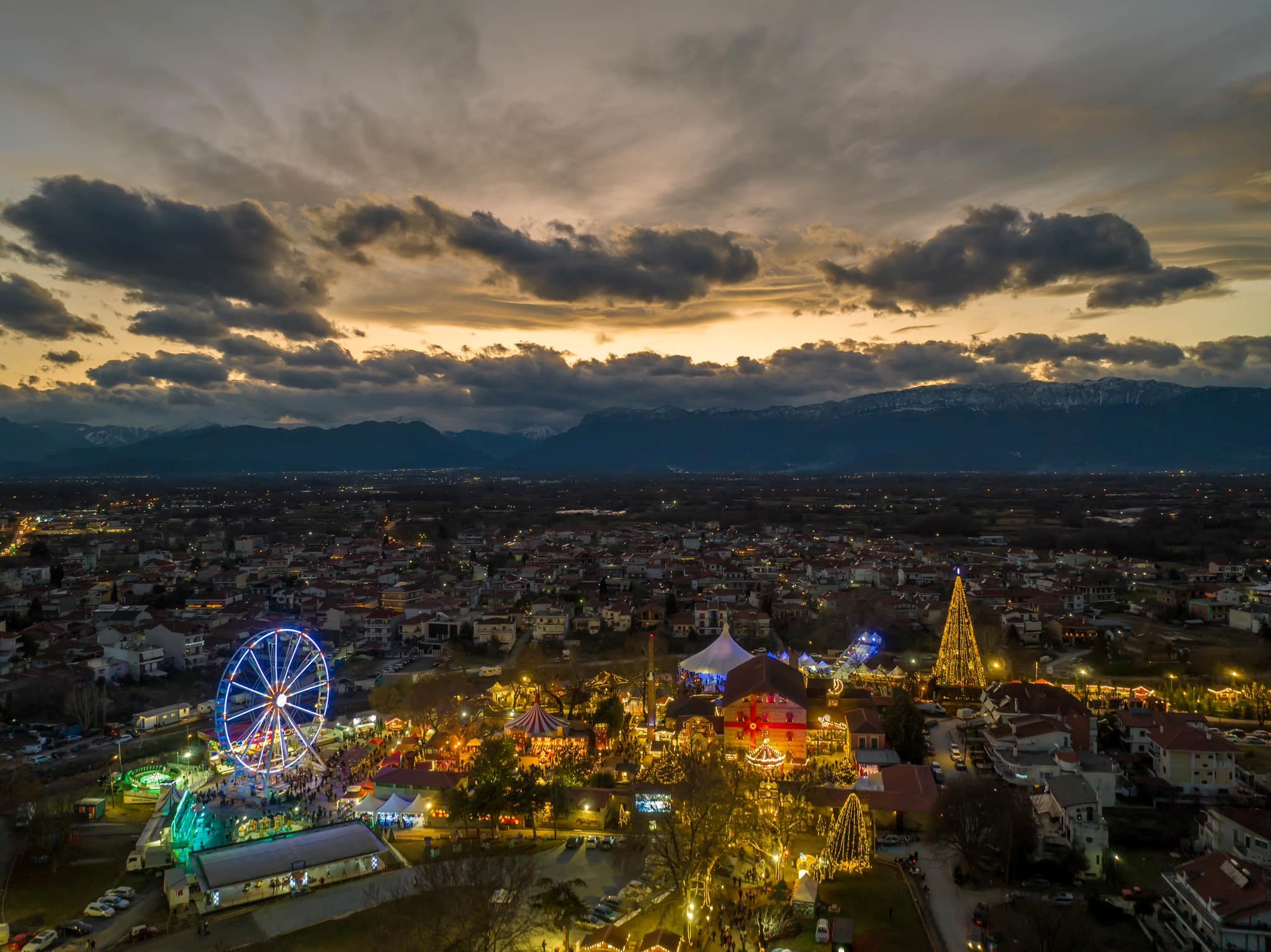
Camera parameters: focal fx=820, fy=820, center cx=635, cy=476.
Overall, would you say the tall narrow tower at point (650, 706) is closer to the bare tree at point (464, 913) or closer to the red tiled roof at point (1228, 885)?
the bare tree at point (464, 913)

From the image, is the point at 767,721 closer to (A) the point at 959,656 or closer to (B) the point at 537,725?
(B) the point at 537,725

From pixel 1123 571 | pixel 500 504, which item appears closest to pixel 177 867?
pixel 1123 571

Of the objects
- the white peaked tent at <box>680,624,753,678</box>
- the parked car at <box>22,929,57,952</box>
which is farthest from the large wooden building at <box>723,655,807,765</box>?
the parked car at <box>22,929,57,952</box>

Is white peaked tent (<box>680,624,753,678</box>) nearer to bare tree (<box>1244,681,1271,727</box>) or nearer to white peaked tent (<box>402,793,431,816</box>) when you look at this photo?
white peaked tent (<box>402,793,431,816</box>)

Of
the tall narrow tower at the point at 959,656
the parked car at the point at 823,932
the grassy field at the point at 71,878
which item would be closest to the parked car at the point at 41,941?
the grassy field at the point at 71,878

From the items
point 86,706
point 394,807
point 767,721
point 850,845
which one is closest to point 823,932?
point 850,845
